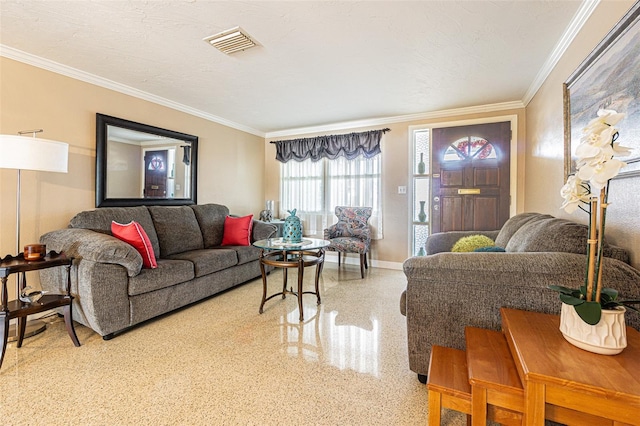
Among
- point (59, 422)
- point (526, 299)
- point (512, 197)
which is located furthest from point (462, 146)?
point (59, 422)

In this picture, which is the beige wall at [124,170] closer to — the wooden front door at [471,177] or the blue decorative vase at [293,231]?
the blue decorative vase at [293,231]

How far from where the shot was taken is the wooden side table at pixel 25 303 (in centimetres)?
174

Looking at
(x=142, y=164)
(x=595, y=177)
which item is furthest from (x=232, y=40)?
(x=595, y=177)

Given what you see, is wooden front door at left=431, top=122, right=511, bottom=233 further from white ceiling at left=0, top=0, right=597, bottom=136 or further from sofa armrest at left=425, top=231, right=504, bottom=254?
sofa armrest at left=425, top=231, right=504, bottom=254

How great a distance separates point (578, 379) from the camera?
0.81 metres

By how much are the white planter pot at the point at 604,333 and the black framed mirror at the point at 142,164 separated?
12.2ft

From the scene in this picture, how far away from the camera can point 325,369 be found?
1.75 meters

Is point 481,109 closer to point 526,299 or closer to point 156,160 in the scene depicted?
point 526,299

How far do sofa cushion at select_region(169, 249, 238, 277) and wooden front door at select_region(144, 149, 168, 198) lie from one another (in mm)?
915

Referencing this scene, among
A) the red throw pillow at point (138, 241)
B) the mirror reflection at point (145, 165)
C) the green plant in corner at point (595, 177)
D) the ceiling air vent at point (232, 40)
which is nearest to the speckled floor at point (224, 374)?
the red throw pillow at point (138, 241)

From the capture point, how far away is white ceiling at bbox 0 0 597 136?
182cm

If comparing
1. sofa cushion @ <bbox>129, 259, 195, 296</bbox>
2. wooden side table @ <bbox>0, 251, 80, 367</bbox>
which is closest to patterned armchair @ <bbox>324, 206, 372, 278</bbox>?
sofa cushion @ <bbox>129, 259, 195, 296</bbox>

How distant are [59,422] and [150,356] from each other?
57cm

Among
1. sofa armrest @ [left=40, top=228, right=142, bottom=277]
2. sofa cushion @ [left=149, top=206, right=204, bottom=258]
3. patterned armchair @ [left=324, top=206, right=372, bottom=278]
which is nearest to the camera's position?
sofa armrest @ [left=40, top=228, right=142, bottom=277]
